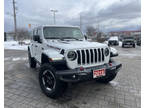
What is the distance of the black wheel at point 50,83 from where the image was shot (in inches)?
107

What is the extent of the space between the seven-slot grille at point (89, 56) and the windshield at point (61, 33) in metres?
1.42

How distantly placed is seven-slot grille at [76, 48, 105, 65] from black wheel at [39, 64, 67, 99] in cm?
66

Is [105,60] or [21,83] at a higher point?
[105,60]

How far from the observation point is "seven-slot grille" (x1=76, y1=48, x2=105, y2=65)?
278 centimetres

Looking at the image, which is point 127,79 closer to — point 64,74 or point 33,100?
point 64,74

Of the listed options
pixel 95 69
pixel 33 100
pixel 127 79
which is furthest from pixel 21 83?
pixel 127 79

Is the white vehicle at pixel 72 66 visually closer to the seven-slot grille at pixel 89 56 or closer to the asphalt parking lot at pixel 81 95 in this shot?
the seven-slot grille at pixel 89 56

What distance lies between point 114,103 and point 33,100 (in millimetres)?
2013

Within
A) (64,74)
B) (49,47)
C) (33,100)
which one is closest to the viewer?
(64,74)

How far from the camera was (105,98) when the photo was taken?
10.1ft

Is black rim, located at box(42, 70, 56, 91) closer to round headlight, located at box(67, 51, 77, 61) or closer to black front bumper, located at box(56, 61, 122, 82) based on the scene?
black front bumper, located at box(56, 61, 122, 82)

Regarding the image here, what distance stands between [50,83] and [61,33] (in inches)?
72.2

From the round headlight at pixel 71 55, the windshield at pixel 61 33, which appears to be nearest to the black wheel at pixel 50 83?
A: the round headlight at pixel 71 55

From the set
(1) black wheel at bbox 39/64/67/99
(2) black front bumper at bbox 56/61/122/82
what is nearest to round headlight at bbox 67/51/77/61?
(2) black front bumper at bbox 56/61/122/82
